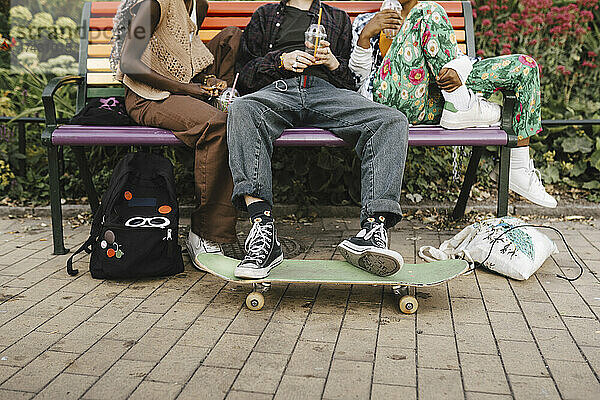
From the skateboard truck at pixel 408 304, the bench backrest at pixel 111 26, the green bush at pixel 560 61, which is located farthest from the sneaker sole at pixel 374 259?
the green bush at pixel 560 61

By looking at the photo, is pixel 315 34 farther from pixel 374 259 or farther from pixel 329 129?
pixel 374 259

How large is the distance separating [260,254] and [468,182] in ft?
6.09

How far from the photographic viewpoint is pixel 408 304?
2602 mm

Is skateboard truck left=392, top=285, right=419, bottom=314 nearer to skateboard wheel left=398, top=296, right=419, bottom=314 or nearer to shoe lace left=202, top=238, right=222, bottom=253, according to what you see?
skateboard wheel left=398, top=296, right=419, bottom=314

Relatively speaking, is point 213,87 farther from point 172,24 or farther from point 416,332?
point 416,332

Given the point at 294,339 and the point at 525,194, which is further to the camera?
the point at 525,194

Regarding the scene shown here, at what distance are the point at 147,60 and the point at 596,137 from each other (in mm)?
3360

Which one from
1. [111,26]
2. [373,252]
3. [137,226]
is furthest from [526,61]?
[111,26]

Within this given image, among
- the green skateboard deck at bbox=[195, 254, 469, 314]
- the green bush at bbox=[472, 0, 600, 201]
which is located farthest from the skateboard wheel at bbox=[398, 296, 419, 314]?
the green bush at bbox=[472, 0, 600, 201]

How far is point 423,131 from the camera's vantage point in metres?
3.26

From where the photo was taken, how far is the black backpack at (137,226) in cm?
301

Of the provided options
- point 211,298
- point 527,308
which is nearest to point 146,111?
point 211,298

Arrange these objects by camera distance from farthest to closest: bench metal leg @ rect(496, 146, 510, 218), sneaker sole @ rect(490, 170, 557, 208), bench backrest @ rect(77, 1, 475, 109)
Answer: bench backrest @ rect(77, 1, 475, 109) < sneaker sole @ rect(490, 170, 557, 208) < bench metal leg @ rect(496, 146, 510, 218)

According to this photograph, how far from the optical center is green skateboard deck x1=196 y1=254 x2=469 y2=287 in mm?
2586
